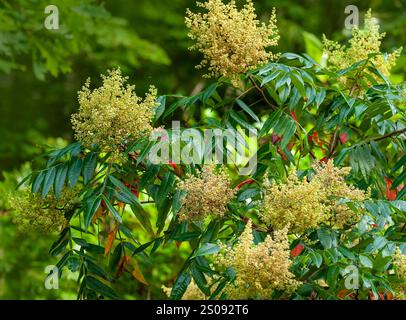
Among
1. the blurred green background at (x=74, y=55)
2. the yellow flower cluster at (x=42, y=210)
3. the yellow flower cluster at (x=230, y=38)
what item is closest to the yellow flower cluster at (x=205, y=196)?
the yellow flower cluster at (x=230, y=38)

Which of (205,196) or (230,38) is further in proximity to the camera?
(230,38)

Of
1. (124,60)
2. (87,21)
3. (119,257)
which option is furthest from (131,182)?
(124,60)

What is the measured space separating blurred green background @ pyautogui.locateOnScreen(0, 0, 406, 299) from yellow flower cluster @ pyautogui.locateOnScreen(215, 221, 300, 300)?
3.59 meters

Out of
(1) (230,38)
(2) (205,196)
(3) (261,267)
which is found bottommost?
(3) (261,267)

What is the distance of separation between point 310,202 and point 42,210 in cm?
124

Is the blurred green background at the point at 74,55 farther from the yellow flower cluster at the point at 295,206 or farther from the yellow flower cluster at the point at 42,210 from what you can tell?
the yellow flower cluster at the point at 295,206

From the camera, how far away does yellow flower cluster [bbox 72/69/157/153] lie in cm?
315

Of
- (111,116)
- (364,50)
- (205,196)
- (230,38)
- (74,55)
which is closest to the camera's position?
(205,196)

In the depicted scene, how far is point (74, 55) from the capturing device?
34.9 feet

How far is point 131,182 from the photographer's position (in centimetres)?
365

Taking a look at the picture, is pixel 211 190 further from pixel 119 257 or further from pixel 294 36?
pixel 294 36

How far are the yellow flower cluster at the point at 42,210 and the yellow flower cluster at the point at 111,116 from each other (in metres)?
0.33

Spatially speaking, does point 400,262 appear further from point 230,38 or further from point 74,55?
point 74,55

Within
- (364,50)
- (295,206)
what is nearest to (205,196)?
(295,206)
